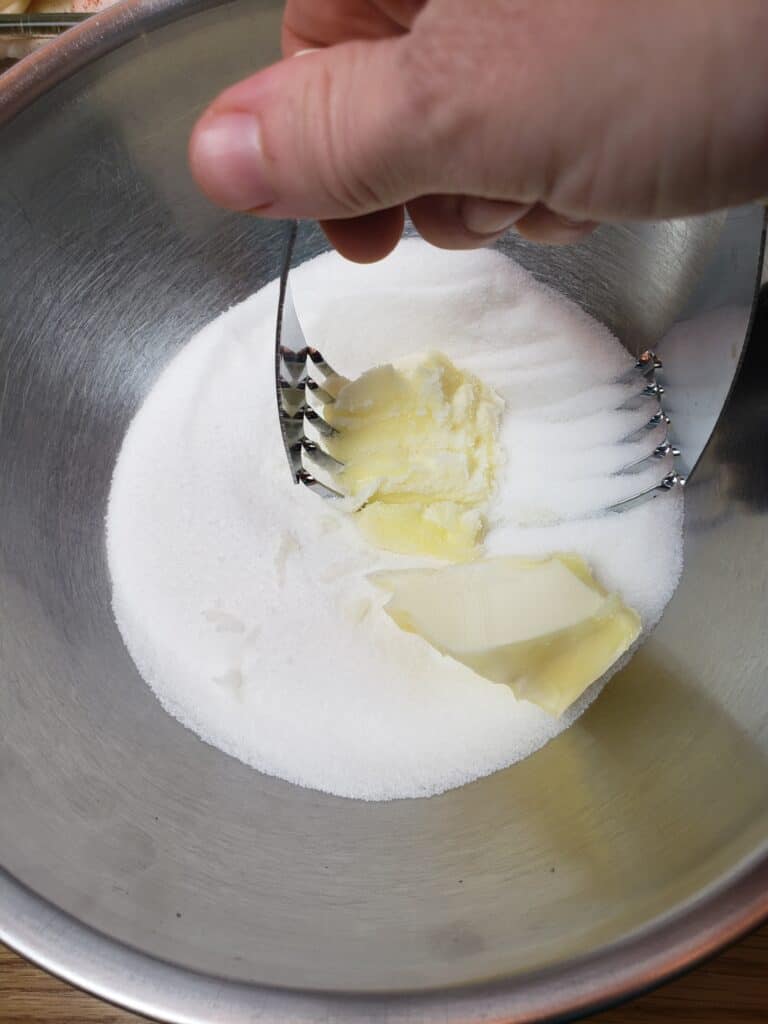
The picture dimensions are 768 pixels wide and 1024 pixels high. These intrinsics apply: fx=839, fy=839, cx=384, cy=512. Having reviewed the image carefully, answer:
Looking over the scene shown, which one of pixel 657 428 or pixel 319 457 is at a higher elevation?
pixel 657 428

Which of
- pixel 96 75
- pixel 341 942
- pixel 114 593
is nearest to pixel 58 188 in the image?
pixel 96 75

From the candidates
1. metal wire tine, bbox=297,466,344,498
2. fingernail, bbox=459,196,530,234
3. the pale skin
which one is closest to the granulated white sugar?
metal wire tine, bbox=297,466,344,498

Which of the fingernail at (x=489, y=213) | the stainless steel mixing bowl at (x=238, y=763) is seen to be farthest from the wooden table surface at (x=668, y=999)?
the fingernail at (x=489, y=213)

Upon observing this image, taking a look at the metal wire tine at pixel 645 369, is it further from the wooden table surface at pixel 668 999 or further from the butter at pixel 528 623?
the wooden table surface at pixel 668 999

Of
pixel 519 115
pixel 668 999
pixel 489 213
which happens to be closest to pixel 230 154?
pixel 519 115

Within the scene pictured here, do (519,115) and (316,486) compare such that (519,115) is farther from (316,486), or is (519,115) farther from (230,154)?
(316,486)

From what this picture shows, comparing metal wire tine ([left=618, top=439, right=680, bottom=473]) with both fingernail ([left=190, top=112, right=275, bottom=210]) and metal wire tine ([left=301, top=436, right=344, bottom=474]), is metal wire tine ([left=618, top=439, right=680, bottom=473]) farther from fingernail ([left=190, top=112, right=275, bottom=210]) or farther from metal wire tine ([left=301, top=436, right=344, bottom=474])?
fingernail ([left=190, top=112, right=275, bottom=210])
